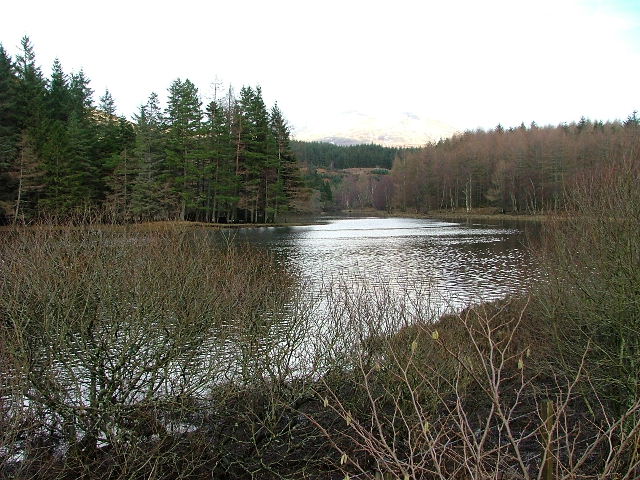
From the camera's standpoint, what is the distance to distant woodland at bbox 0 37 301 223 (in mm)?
45438

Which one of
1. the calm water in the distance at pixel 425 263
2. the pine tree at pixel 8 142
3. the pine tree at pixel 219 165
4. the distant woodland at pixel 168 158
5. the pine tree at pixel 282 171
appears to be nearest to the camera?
the calm water in the distance at pixel 425 263

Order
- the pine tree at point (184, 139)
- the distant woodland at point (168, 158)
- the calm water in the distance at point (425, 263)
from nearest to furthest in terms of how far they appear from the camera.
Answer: the calm water in the distance at point (425, 263) < the distant woodland at point (168, 158) < the pine tree at point (184, 139)

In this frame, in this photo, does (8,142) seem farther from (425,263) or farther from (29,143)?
(425,263)

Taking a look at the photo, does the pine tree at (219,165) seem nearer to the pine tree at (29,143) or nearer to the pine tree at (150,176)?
the pine tree at (150,176)

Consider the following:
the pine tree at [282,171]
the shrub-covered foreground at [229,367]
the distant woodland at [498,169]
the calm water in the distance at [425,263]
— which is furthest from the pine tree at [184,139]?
the shrub-covered foreground at [229,367]

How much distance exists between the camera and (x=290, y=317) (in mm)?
9352

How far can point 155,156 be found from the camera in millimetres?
54656

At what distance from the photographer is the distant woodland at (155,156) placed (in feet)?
149

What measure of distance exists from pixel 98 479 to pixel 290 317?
3980mm

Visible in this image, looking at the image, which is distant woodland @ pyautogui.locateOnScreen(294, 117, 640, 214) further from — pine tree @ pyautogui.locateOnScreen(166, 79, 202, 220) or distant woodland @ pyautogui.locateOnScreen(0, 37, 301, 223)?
pine tree @ pyautogui.locateOnScreen(166, 79, 202, 220)

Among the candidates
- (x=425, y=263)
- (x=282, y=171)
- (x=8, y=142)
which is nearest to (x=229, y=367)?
(x=425, y=263)

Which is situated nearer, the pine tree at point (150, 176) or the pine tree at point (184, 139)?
the pine tree at point (150, 176)

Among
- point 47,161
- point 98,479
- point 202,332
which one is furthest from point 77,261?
point 47,161

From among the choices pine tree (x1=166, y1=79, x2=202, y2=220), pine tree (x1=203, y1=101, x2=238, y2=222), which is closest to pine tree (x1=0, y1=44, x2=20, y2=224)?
pine tree (x1=166, y1=79, x2=202, y2=220)
